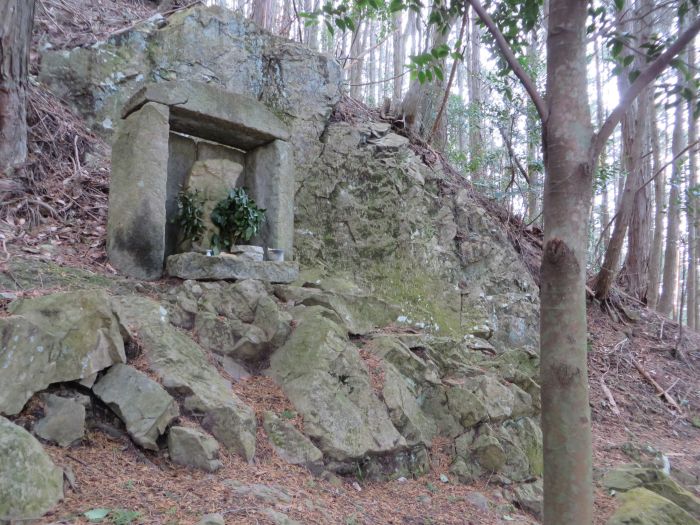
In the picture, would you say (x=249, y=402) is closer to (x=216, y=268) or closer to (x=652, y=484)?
(x=216, y=268)

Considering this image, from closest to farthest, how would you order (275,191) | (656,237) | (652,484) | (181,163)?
(652,484) < (181,163) < (275,191) < (656,237)

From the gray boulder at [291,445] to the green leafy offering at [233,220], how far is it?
95.2 inches

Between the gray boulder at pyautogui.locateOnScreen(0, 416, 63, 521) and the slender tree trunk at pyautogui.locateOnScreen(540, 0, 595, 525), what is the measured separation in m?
2.13

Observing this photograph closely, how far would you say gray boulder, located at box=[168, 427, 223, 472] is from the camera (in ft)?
9.80

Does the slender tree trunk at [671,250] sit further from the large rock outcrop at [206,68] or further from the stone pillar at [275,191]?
the stone pillar at [275,191]

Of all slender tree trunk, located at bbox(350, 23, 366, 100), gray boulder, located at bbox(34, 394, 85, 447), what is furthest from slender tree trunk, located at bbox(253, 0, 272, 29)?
gray boulder, located at bbox(34, 394, 85, 447)

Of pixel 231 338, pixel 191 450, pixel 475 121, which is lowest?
pixel 191 450

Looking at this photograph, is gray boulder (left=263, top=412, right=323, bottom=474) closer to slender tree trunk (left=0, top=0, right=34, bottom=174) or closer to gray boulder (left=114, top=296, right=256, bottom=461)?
gray boulder (left=114, top=296, right=256, bottom=461)

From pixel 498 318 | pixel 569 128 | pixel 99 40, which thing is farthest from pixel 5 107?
pixel 498 318

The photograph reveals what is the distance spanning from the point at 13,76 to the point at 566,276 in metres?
6.20

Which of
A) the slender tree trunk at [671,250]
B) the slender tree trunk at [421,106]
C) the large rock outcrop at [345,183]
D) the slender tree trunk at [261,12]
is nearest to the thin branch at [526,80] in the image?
the large rock outcrop at [345,183]

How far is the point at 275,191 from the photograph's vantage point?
593 cm

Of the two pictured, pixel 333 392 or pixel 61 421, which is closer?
pixel 61 421

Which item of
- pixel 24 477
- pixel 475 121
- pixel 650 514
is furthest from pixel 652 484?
pixel 475 121
